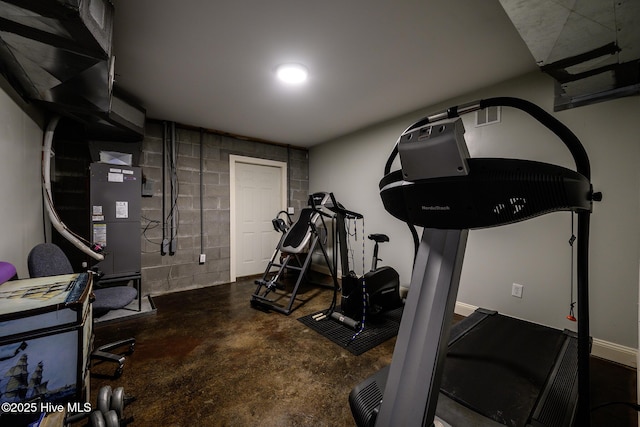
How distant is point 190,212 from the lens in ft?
12.0

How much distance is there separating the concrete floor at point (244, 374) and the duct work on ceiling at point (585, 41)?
1996mm

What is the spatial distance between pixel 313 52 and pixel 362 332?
2.39 meters

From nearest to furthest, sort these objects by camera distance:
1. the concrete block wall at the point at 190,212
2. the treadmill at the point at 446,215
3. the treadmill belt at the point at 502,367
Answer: the treadmill at the point at 446,215
the treadmill belt at the point at 502,367
the concrete block wall at the point at 190,212

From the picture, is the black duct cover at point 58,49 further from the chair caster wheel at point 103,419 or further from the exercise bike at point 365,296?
the exercise bike at point 365,296

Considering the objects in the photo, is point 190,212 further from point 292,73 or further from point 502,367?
point 502,367

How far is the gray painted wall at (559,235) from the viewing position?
1.83 m

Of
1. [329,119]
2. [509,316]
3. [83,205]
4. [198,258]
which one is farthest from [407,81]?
[83,205]

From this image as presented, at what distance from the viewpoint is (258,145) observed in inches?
169

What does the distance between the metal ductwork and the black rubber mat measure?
8.19 feet

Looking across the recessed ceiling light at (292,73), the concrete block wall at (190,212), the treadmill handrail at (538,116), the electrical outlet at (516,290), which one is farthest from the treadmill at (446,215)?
the concrete block wall at (190,212)

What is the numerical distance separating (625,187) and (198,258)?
4.49 meters

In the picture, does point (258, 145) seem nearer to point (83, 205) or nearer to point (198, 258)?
point (198, 258)

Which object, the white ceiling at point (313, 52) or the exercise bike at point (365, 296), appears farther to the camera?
the exercise bike at point (365, 296)

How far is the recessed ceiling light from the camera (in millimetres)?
2141
